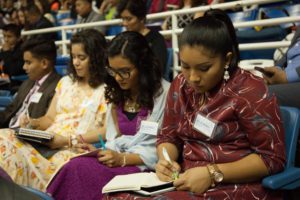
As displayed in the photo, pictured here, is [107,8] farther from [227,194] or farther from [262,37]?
[227,194]

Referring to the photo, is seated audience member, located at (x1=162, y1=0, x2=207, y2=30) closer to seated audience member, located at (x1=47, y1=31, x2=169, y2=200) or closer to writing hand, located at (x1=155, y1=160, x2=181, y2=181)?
seated audience member, located at (x1=47, y1=31, x2=169, y2=200)

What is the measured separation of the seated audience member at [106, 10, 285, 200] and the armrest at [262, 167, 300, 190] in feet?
0.09

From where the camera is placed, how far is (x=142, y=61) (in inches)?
83.2

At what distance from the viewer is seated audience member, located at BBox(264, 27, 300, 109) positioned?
1868 millimetres

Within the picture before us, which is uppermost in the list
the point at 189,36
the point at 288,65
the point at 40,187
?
the point at 189,36

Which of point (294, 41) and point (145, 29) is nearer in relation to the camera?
point (294, 41)

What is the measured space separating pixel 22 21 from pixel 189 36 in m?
6.31

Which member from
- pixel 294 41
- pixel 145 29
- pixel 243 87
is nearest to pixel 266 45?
pixel 294 41

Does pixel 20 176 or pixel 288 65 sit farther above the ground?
pixel 288 65

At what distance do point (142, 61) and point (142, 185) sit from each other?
2.48 ft

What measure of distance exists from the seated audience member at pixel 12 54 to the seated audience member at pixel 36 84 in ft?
3.75

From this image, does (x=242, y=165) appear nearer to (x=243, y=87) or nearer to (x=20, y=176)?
(x=243, y=87)

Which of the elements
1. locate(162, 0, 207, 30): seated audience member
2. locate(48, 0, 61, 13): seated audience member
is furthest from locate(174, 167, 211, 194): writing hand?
locate(48, 0, 61, 13): seated audience member

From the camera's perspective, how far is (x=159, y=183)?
1550mm
